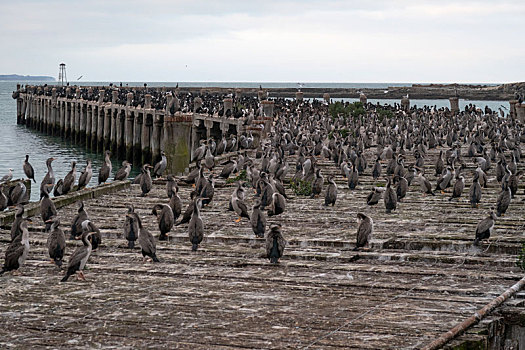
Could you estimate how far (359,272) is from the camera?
11.0 m

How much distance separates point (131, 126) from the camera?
47.4 metres

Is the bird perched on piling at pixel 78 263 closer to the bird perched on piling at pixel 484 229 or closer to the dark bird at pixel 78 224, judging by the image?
the dark bird at pixel 78 224

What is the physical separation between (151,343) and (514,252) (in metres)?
6.68

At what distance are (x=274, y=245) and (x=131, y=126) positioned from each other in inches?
1459

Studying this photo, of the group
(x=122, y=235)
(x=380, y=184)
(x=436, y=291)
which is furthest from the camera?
(x=380, y=184)

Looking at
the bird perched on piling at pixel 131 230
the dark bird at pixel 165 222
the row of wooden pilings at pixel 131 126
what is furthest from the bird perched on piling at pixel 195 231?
the row of wooden pilings at pixel 131 126

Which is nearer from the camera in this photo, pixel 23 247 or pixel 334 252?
pixel 23 247

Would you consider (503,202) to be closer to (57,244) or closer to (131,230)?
(131,230)

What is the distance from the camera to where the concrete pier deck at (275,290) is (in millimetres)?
8031

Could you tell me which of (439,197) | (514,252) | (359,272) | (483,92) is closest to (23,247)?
(359,272)

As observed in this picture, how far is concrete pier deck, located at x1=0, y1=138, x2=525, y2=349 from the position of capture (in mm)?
8031

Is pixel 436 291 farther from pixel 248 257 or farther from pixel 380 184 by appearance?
pixel 380 184

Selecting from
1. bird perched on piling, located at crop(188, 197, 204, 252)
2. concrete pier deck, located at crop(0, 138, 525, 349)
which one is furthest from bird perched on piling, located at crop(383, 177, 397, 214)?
bird perched on piling, located at crop(188, 197, 204, 252)

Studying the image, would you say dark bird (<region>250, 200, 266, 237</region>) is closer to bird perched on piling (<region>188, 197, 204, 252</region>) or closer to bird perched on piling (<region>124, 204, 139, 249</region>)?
bird perched on piling (<region>188, 197, 204, 252</region>)
